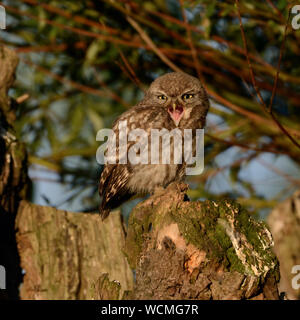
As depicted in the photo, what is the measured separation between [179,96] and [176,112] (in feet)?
0.51

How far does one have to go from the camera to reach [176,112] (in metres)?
4.20

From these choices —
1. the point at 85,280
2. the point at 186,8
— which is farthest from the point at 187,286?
the point at 186,8

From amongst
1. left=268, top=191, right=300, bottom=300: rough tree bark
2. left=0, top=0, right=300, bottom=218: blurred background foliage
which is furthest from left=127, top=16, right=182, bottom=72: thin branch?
left=268, top=191, right=300, bottom=300: rough tree bark

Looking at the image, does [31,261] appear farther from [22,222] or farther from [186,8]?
[186,8]

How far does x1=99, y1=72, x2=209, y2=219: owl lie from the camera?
4086 millimetres

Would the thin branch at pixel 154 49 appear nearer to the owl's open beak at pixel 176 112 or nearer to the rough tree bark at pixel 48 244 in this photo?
the owl's open beak at pixel 176 112

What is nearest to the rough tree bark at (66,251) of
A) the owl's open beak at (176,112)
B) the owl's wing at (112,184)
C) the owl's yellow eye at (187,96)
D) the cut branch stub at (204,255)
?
the owl's wing at (112,184)

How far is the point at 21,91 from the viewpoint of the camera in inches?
230

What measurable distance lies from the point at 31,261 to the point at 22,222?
1.04 feet

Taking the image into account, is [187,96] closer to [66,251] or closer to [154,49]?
[154,49]

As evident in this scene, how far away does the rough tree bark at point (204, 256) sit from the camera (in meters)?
2.74

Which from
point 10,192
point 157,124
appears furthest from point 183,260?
point 10,192

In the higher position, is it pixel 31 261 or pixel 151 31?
pixel 151 31
